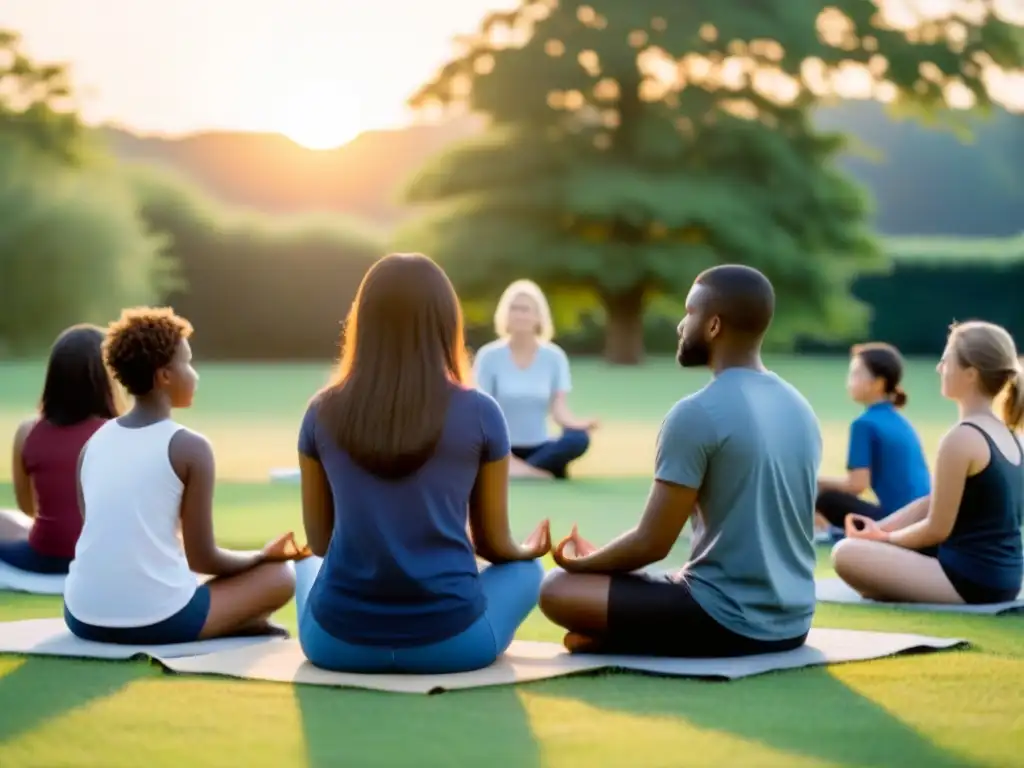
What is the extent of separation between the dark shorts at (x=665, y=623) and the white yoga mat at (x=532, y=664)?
0.04 metres

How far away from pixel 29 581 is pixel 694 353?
3.16 meters

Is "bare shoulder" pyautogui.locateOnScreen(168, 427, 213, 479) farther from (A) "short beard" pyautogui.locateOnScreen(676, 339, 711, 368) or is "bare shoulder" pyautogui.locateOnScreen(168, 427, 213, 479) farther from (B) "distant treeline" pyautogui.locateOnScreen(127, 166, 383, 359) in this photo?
(B) "distant treeline" pyautogui.locateOnScreen(127, 166, 383, 359)

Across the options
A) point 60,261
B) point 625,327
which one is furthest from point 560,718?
point 60,261

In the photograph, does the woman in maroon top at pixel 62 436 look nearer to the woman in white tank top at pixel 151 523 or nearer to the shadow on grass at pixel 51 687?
the woman in white tank top at pixel 151 523

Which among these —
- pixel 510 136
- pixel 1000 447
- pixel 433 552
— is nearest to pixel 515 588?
pixel 433 552

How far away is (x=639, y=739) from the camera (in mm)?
3992

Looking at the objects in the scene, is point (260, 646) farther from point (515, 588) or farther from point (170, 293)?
point (170, 293)

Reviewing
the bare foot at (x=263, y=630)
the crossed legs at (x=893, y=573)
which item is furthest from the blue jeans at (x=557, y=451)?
the bare foot at (x=263, y=630)

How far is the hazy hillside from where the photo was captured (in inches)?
1761

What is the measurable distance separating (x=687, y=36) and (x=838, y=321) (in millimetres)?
6403

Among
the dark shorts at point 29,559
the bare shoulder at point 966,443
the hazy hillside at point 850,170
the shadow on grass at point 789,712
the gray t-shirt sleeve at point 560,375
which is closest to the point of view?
the shadow on grass at point 789,712

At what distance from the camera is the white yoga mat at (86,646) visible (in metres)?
4.99

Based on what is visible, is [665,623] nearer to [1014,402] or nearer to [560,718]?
[560,718]

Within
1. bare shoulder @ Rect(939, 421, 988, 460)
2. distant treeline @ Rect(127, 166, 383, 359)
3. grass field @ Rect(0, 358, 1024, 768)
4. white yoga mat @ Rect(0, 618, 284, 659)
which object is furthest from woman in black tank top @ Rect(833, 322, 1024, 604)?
distant treeline @ Rect(127, 166, 383, 359)
